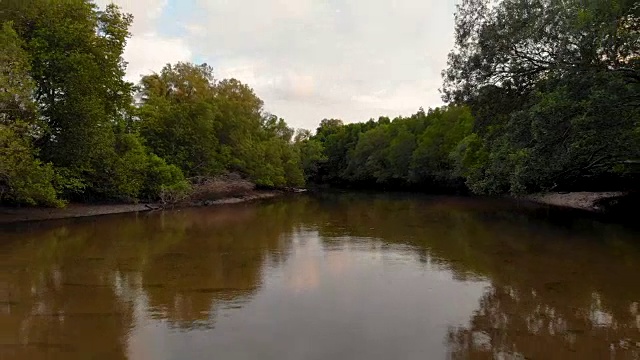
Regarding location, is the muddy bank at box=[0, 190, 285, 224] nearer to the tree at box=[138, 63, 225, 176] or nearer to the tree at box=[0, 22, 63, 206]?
the tree at box=[0, 22, 63, 206]

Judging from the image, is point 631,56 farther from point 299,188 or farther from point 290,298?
point 299,188

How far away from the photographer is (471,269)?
14031mm

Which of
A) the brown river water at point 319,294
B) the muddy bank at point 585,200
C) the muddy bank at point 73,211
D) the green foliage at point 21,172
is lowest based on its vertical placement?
the brown river water at point 319,294

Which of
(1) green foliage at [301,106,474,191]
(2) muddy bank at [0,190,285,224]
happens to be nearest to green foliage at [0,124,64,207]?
(2) muddy bank at [0,190,285,224]

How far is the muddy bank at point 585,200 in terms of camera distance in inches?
1199

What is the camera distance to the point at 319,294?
11305mm

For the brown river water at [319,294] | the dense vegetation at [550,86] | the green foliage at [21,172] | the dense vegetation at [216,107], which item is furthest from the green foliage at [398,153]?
the green foliage at [21,172]

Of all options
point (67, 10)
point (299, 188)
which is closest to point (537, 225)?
point (67, 10)

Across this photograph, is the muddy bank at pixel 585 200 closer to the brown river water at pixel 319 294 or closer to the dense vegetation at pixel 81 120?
the brown river water at pixel 319 294

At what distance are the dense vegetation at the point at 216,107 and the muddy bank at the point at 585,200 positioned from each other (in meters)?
0.88

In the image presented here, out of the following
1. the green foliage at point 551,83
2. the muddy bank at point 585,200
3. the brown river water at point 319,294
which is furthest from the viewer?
the muddy bank at point 585,200

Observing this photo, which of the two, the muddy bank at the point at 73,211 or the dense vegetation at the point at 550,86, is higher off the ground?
the dense vegetation at the point at 550,86

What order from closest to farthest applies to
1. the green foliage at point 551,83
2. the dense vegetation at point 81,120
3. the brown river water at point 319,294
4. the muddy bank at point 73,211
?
1. the brown river water at point 319,294
2. the green foliage at point 551,83
3. the dense vegetation at point 81,120
4. the muddy bank at point 73,211

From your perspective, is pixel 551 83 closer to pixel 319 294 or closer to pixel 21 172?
pixel 319 294
